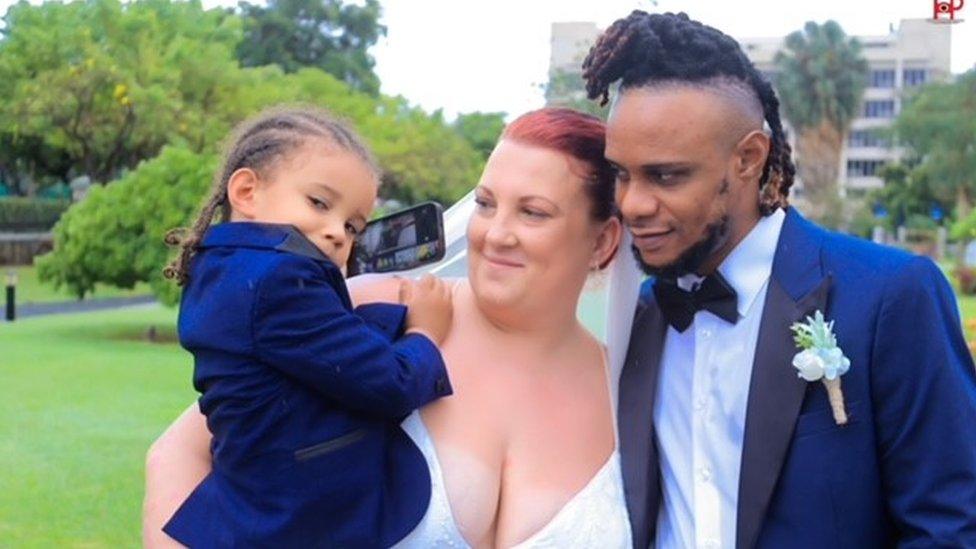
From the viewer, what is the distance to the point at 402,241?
2.95 metres

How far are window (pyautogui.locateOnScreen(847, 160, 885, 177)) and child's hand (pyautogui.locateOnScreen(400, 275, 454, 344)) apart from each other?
111 meters

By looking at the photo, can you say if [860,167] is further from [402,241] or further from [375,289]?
[375,289]

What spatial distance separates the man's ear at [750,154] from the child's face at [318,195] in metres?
0.74

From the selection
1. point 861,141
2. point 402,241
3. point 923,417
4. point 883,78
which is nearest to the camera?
point 923,417

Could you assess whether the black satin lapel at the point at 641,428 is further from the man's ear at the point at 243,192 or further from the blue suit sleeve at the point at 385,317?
the man's ear at the point at 243,192

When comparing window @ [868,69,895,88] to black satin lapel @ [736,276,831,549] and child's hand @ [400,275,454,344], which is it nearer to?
child's hand @ [400,275,454,344]

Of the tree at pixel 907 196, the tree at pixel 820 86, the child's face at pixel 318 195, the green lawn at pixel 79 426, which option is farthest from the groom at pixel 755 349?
the tree at pixel 820 86

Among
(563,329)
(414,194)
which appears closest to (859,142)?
(414,194)

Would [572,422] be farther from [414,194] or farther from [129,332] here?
[414,194]

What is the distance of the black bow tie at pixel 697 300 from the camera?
243cm

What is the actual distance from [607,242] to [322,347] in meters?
0.65

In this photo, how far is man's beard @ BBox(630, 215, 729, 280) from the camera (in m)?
2.39

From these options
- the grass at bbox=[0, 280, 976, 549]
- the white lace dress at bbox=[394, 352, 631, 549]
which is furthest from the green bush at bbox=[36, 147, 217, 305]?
the white lace dress at bbox=[394, 352, 631, 549]

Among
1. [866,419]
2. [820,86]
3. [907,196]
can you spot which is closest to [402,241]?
[866,419]
